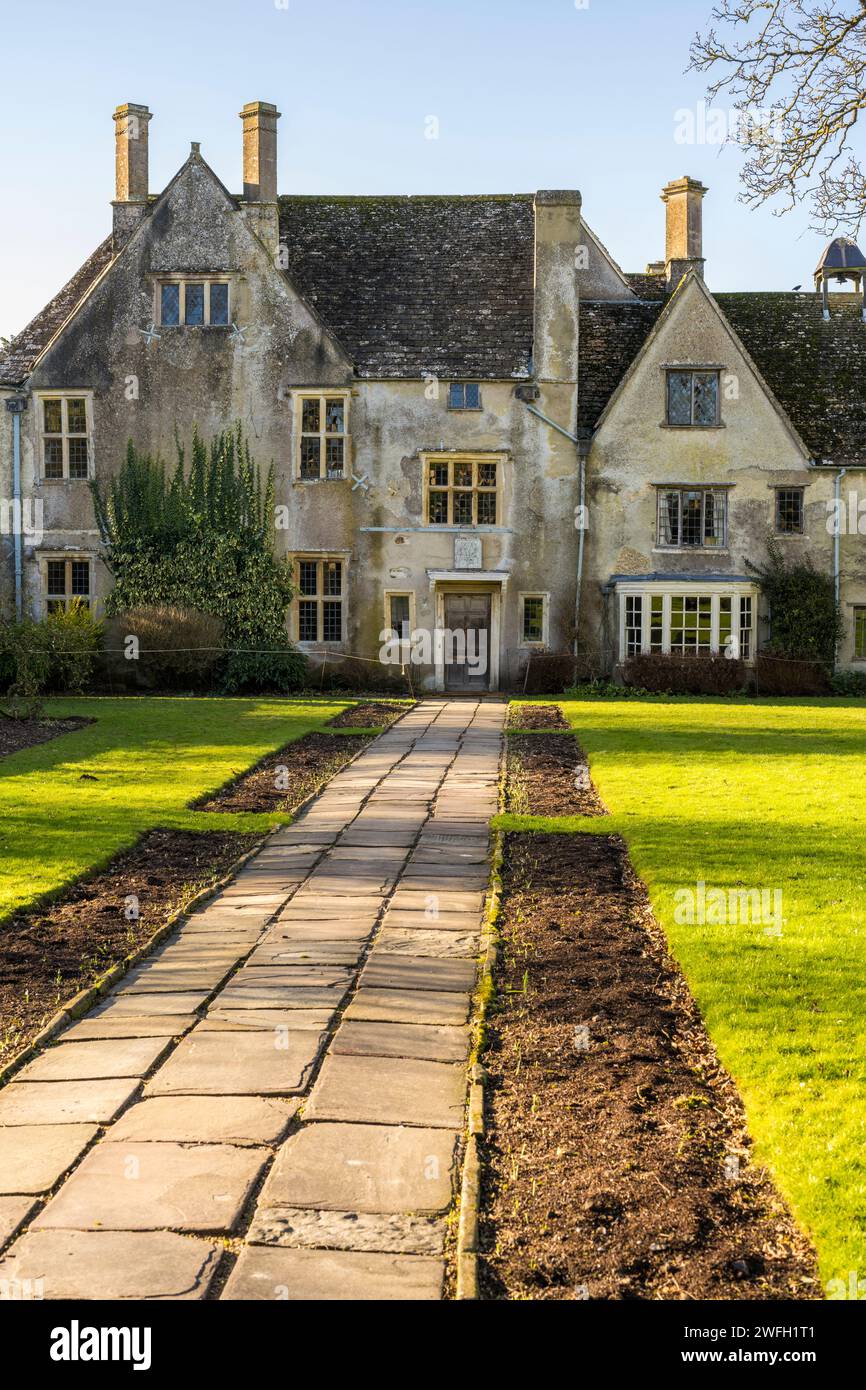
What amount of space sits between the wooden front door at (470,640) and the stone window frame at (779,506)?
23.8 ft

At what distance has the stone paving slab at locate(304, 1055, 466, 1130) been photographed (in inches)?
226

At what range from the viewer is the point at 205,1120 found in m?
5.66

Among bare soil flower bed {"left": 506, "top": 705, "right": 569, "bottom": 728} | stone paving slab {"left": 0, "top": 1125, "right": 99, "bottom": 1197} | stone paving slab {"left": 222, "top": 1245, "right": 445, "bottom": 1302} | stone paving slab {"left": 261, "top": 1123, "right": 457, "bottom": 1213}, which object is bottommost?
stone paving slab {"left": 222, "top": 1245, "right": 445, "bottom": 1302}

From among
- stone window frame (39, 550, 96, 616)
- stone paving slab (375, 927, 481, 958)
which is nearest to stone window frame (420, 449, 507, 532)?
stone window frame (39, 550, 96, 616)

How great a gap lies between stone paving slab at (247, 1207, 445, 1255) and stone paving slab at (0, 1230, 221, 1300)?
236 millimetres

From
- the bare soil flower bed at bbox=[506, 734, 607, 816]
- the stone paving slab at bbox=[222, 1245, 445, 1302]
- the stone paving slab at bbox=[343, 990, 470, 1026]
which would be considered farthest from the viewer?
the bare soil flower bed at bbox=[506, 734, 607, 816]


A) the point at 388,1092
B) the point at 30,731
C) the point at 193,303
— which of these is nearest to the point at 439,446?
the point at 193,303

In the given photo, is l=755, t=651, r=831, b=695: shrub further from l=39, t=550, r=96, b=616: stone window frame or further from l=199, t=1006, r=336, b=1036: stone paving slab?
l=199, t=1006, r=336, b=1036: stone paving slab

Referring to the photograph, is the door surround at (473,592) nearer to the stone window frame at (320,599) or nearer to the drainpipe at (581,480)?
the drainpipe at (581,480)

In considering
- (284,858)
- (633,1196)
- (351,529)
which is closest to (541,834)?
(284,858)

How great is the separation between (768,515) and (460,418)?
7.84 meters

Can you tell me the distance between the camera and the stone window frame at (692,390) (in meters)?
32.5
